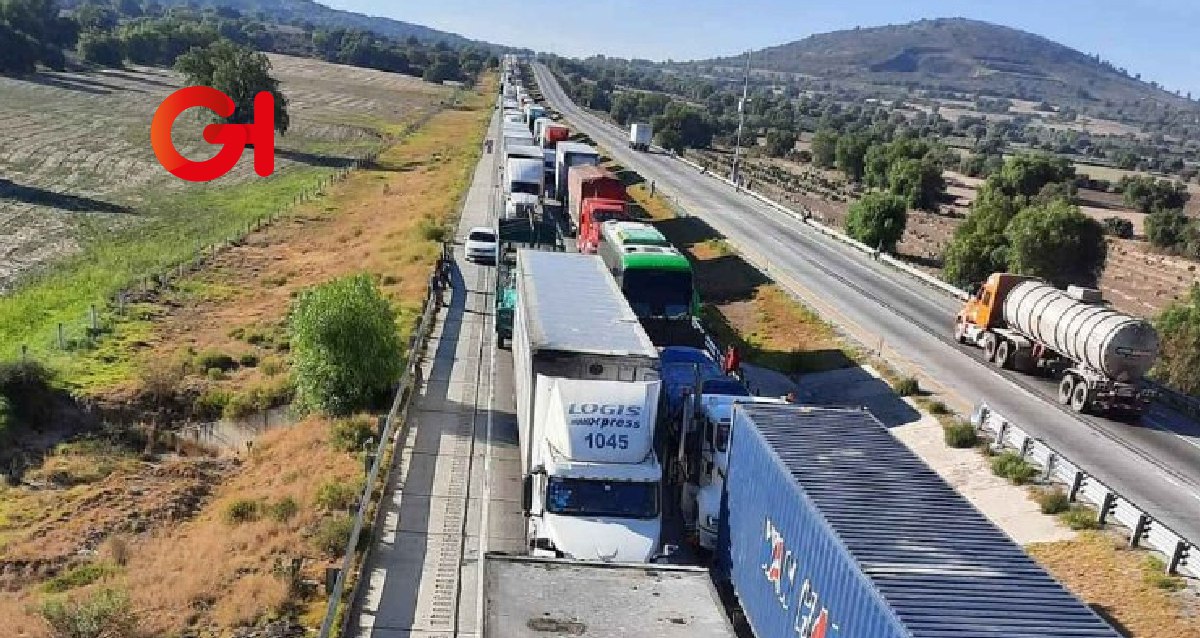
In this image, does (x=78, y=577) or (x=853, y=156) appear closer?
(x=78, y=577)

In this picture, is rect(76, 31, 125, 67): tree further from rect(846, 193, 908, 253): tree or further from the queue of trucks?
the queue of trucks

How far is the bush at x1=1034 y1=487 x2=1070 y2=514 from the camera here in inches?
850

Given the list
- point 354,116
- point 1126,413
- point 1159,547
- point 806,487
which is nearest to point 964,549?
point 806,487

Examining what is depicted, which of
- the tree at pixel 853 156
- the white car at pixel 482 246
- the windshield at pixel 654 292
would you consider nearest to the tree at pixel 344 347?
the windshield at pixel 654 292

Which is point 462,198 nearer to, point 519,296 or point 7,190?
point 7,190

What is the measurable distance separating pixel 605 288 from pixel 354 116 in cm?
11390

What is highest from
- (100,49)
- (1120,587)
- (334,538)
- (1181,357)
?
(100,49)

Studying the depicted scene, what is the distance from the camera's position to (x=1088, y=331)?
2711 cm

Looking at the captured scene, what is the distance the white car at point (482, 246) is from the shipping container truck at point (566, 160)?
1387 cm

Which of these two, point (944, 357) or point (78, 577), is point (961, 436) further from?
point (78, 577)

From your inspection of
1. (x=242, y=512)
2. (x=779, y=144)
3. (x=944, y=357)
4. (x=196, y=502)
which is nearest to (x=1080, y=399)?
(x=944, y=357)

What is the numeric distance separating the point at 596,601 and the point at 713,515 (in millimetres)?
6824

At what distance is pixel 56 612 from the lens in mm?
16672

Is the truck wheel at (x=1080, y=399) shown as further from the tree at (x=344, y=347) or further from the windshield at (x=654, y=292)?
the tree at (x=344, y=347)
